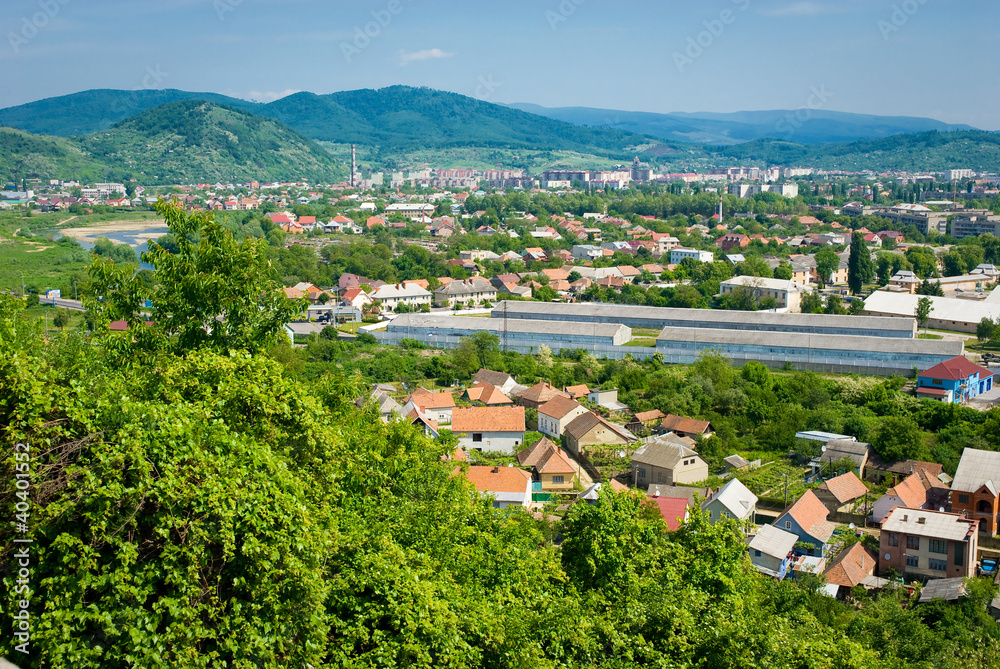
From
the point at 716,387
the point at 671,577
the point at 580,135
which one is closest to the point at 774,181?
the point at 580,135

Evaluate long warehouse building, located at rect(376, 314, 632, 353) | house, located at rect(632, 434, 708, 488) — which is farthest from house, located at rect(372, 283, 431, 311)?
house, located at rect(632, 434, 708, 488)

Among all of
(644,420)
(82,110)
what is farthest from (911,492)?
(82,110)

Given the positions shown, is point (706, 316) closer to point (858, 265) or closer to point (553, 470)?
point (858, 265)

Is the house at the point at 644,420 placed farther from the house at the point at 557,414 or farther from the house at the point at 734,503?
the house at the point at 734,503

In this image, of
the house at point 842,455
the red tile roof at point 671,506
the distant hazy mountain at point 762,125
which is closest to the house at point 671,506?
the red tile roof at point 671,506

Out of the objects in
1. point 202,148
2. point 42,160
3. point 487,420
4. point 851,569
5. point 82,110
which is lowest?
point 851,569
